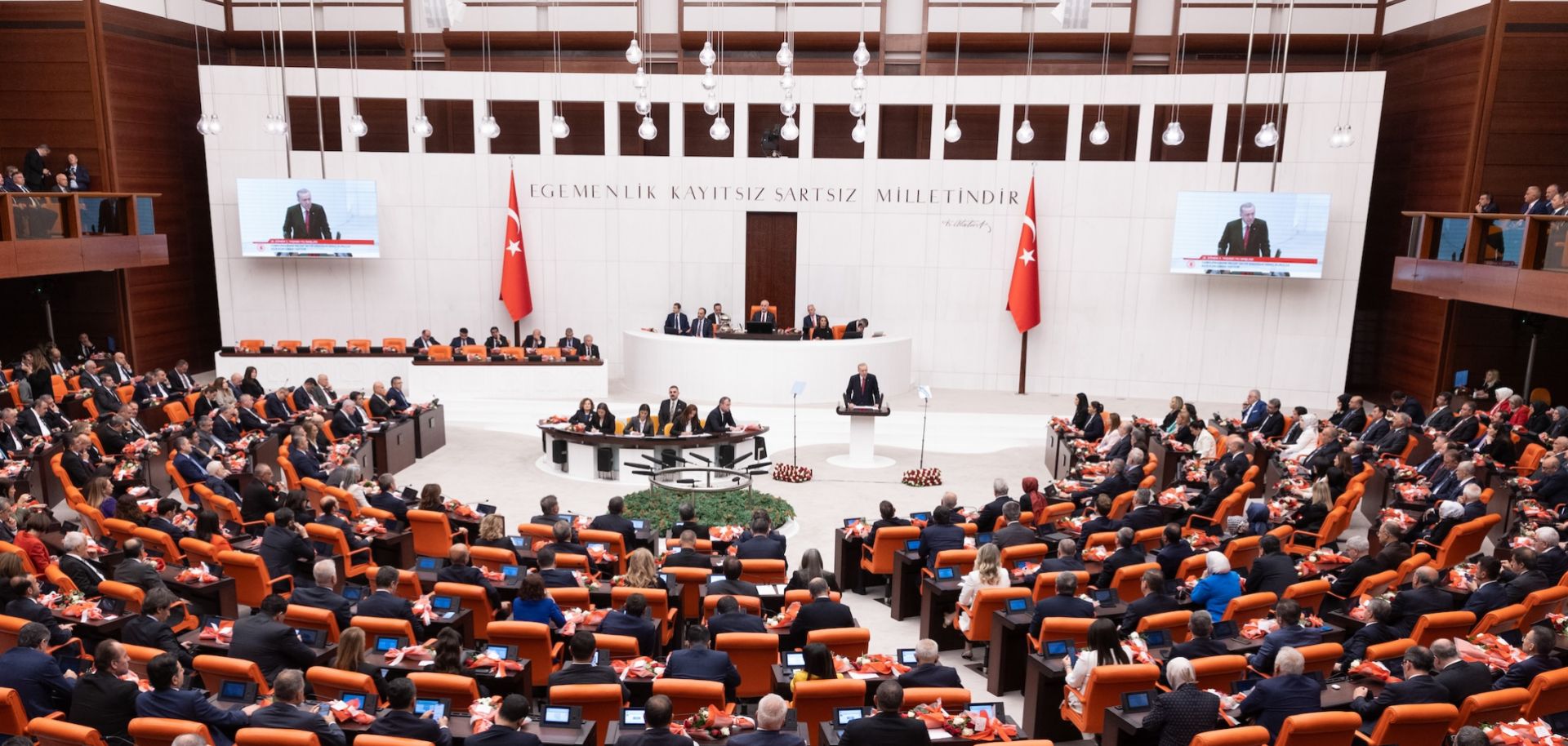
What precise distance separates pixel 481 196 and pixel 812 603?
15660mm

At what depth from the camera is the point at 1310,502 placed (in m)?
10.6

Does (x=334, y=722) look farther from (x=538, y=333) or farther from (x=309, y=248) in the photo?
(x=309, y=248)

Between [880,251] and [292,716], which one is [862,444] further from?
[292,716]

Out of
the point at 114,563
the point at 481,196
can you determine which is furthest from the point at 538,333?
the point at 114,563

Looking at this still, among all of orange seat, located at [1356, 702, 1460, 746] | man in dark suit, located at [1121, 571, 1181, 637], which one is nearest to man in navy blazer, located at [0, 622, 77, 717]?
man in dark suit, located at [1121, 571, 1181, 637]

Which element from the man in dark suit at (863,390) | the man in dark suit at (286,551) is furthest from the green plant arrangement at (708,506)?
the man in dark suit at (286,551)

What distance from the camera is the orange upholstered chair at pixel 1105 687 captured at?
6.36 meters

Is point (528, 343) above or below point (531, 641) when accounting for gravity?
above

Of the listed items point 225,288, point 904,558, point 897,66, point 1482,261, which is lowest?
point 904,558

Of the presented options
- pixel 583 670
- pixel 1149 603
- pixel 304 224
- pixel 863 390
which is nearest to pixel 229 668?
pixel 583 670

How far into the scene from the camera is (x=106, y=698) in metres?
5.74

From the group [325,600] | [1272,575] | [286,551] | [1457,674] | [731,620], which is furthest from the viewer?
[286,551]

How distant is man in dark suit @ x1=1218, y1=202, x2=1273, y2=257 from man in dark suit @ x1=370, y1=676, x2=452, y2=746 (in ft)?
57.3

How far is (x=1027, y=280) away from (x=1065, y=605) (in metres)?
13.1
